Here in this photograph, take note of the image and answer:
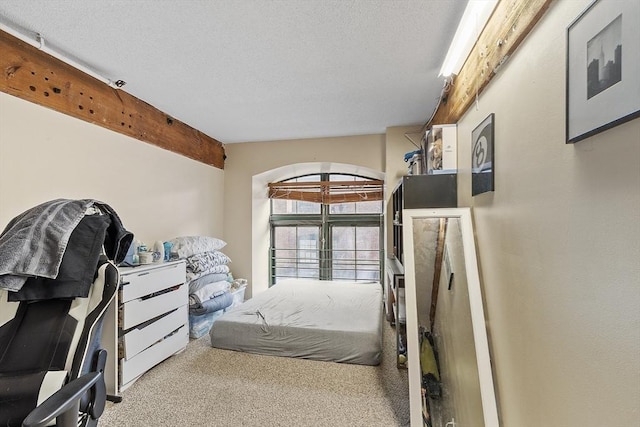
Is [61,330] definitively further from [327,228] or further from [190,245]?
[327,228]

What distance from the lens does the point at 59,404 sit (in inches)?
34.4

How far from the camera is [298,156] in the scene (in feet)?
13.4

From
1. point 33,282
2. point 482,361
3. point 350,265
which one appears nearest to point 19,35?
point 33,282

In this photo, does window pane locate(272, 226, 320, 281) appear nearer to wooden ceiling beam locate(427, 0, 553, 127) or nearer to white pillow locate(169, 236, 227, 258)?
white pillow locate(169, 236, 227, 258)

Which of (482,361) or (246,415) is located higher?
(482,361)

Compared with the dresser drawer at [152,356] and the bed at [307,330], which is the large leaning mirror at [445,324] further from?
the dresser drawer at [152,356]

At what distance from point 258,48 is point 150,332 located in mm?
2419

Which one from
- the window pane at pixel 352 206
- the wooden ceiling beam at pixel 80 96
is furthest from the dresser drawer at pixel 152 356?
the window pane at pixel 352 206

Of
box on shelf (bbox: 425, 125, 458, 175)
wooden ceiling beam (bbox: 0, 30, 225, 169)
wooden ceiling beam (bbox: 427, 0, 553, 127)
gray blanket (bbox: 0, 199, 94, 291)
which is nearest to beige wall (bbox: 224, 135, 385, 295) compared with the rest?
wooden ceiling beam (bbox: 0, 30, 225, 169)

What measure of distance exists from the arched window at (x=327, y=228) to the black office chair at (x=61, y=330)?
346 centimetres

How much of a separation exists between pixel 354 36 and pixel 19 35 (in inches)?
82.3

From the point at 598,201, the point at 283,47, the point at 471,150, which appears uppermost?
the point at 283,47

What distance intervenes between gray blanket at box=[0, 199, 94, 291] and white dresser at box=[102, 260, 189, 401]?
0.90 metres

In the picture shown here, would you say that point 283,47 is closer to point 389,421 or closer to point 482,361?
point 482,361
